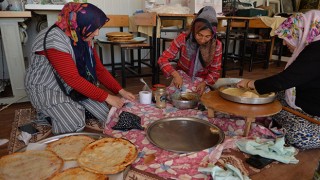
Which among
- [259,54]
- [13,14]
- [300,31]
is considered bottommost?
[259,54]

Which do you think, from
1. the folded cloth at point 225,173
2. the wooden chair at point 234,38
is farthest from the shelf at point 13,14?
the wooden chair at point 234,38

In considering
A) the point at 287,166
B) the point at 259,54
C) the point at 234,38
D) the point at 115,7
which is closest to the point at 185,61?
the point at 287,166

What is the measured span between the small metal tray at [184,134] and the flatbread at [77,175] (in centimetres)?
37

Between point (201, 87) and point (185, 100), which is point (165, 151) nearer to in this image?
point (185, 100)

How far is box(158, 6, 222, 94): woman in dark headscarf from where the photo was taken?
1923mm

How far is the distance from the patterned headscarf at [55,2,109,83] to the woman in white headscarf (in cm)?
97

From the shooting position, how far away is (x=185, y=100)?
1.77 meters

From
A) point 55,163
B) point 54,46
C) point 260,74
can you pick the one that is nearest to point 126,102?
point 54,46

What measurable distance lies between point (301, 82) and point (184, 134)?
0.70 meters

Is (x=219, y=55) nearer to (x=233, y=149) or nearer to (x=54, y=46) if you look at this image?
(x=233, y=149)

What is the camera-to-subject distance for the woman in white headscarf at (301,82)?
4.11 ft

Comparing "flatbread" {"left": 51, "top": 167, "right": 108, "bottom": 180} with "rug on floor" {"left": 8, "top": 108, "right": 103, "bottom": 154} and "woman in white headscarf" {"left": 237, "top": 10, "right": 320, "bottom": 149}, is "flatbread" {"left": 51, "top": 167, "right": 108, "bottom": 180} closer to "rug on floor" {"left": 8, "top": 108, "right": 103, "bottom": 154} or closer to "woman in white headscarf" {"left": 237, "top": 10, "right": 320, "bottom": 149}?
"rug on floor" {"left": 8, "top": 108, "right": 103, "bottom": 154}

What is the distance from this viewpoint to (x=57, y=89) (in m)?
1.53

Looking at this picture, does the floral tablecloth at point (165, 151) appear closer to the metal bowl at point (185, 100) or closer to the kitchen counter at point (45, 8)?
the metal bowl at point (185, 100)
